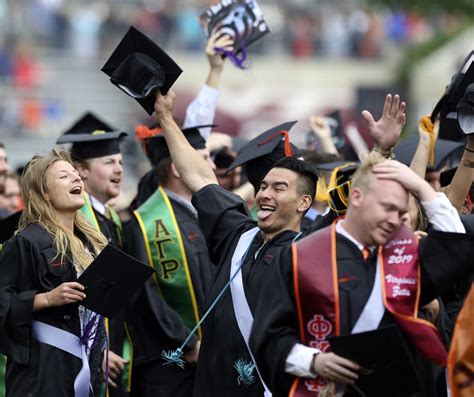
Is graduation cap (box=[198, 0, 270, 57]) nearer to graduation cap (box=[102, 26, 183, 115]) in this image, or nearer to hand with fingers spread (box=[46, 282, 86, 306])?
graduation cap (box=[102, 26, 183, 115])

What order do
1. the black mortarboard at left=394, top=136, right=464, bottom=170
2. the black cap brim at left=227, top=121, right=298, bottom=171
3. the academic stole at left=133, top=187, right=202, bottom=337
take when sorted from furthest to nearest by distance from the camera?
the black mortarboard at left=394, top=136, right=464, bottom=170, the academic stole at left=133, top=187, right=202, bottom=337, the black cap brim at left=227, top=121, right=298, bottom=171

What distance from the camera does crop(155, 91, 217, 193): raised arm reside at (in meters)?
7.39

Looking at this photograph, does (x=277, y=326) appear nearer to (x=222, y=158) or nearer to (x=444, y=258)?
(x=444, y=258)

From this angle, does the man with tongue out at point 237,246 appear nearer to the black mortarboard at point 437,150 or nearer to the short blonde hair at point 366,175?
the short blonde hair at point 366,175

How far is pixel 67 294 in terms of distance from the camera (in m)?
7.18

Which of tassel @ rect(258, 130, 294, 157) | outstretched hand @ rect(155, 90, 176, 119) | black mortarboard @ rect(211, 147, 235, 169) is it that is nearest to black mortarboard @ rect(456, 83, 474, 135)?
tassel @ rect(258, 130, 294, 157)

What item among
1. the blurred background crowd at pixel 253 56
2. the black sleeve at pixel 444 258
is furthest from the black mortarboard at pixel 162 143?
the blurred background crowd at pixel 253 56

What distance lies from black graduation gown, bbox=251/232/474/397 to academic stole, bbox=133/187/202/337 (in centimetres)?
264

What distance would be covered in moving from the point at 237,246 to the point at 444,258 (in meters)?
1.50

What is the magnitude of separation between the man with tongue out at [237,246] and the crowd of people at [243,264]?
0.01 m

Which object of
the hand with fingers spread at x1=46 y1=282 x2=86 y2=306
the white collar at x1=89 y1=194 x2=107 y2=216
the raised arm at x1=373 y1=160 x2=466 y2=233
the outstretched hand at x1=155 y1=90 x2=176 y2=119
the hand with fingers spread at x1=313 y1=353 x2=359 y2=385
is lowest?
the hand with fingers spread at x1=313 y1=353 x2=359 y2=385

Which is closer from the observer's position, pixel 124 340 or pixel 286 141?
pixel 286 141

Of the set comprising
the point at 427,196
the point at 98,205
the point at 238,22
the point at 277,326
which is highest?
the point at 238,22

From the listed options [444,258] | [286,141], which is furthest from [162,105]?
[444,258]
